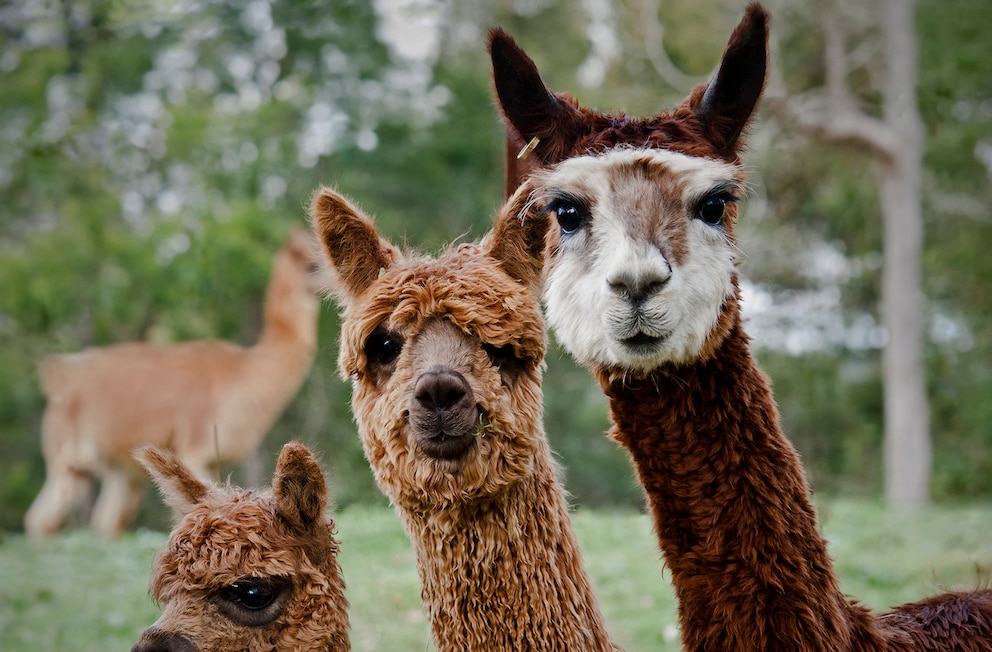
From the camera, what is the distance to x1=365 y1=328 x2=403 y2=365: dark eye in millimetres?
3447

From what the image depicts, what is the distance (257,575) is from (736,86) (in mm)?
2465

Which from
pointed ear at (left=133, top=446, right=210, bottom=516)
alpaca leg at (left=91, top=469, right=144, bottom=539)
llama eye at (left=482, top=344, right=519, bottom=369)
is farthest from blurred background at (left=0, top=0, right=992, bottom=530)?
llama eye at (left=482, top=344, right=519, bottom=369)

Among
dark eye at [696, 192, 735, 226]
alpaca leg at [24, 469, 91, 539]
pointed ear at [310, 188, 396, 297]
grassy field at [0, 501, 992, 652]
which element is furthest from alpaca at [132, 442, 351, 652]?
alpaca leg at [24, 469, 91, 539]

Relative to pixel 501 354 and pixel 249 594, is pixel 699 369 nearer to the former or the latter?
pixel 501 354

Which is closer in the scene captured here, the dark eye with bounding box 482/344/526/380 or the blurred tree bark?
the dark eye with bounding box 482/344/526/380

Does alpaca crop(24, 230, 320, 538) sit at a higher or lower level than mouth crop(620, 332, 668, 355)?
higher

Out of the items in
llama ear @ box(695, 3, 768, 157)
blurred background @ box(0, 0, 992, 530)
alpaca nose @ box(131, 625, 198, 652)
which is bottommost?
alpaca nose @ box(131, 625, 198, 652)

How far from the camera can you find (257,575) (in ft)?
10.8

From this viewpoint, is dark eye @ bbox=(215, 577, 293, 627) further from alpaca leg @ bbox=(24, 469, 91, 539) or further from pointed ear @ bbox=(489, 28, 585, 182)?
alpaca leg @ bbox=(24, 469, 91, 539)

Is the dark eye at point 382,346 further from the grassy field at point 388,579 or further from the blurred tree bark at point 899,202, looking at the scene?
the blurred tree bark at point 899,202

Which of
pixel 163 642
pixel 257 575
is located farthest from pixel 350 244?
pixel 163 642

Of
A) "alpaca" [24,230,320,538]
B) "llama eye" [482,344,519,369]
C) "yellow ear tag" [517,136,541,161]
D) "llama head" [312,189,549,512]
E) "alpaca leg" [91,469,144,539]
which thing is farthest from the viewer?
"alpaca" [24,230,320,538]

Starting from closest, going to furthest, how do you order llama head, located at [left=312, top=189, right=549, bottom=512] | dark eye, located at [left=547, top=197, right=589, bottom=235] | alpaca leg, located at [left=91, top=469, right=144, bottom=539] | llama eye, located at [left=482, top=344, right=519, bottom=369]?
llama head, located at [left=312, top=189, right=549, bottom=512] → llama eye, located at [left=482, top=344, right=519, bottom=369] → dark eye, located at [left=547, top=197, right=589, bottom=235] → alpaca leg, located at [left=91, top=469, right=144, bottom=539]

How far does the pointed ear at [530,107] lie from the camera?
3705 millimetres
